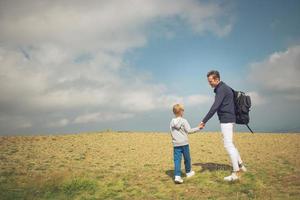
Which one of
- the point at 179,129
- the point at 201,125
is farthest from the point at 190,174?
the point at 201,125

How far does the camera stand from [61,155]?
19.0 m

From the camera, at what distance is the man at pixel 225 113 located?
10.9 m

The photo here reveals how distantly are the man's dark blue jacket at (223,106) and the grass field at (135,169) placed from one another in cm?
203

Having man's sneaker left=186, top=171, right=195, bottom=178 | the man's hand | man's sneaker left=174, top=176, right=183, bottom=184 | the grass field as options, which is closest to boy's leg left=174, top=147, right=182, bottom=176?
man's sneaker left=174, top=176, right=183, bottom=184

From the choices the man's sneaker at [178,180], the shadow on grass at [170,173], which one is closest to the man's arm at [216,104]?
the man's sneaker at [178,180]

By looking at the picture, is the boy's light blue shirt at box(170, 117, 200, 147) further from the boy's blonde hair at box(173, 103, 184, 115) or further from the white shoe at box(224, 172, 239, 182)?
the white shoe at box(224, 172, 239, 182)

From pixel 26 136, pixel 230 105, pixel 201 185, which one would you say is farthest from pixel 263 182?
pixel 26 136

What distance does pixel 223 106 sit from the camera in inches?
434

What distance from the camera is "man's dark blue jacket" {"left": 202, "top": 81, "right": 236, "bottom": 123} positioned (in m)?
11.0

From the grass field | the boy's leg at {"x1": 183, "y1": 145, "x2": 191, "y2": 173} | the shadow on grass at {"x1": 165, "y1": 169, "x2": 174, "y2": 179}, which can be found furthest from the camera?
the shadow on grass at {"x1": 165, "y1": 169, "x2": 174, "y2": 179}

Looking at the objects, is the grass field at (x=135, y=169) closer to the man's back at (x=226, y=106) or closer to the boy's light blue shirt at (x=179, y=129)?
the boy's light blue shirt at (x=179, y=129)

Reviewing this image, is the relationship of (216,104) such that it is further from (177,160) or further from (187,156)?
(177,160)

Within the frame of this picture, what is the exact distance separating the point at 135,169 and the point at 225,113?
5.24 m

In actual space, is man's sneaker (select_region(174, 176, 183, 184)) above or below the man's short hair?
below
